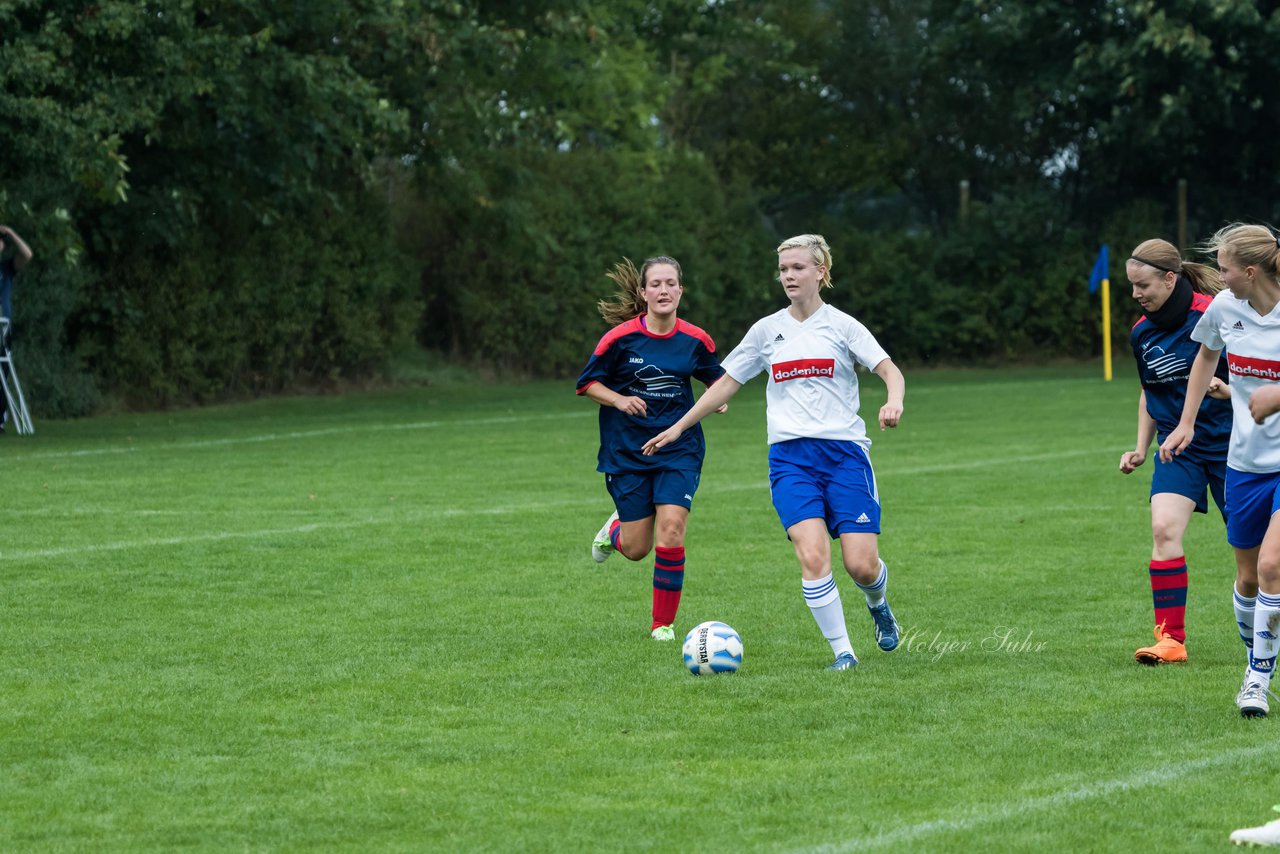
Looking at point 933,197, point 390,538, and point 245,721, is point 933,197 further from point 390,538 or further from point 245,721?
point 245,721

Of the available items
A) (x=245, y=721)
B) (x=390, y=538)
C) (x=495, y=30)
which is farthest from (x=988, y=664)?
(x=495, y=30)

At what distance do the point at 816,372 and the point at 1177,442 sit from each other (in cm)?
144

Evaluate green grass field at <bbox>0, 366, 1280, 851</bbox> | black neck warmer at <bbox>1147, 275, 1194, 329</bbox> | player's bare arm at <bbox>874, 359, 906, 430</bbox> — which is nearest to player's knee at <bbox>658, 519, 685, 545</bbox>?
green grass field at <bbox>0, 366, 1280, 851</bbox>

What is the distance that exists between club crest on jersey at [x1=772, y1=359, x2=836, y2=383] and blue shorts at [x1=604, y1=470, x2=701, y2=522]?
37.7 inches

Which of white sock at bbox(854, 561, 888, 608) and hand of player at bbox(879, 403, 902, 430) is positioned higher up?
hand of player at bbox(879, 403, 902, 430)

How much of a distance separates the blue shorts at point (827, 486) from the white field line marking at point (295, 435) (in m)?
11.5

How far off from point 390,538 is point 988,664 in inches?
204

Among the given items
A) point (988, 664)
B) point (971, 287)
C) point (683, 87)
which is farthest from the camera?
point (683, 87)

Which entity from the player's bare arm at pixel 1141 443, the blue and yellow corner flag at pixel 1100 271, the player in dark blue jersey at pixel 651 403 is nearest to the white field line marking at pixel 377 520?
the player in dark blue jersey at pixel 651 403

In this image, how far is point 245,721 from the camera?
21.5 feet

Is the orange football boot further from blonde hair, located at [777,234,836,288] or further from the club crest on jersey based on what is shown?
blonde hair, located at [777,234,836,288]

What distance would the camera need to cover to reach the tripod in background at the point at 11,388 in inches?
811

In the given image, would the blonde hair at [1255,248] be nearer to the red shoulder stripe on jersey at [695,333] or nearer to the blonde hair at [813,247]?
the blonde hair at [813,247]

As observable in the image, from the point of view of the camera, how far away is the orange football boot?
24.9 ft
